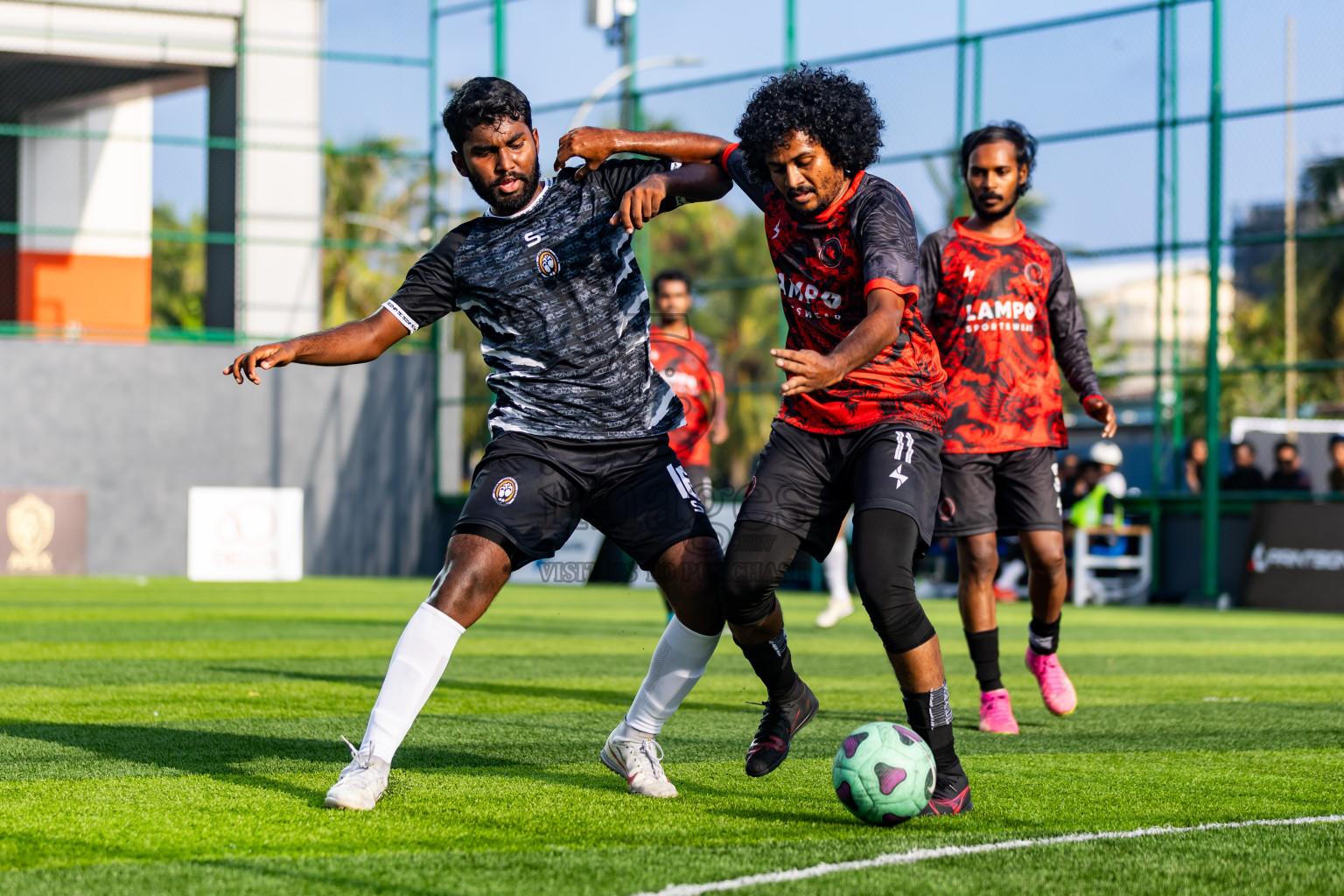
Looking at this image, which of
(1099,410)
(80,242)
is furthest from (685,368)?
(80,242)

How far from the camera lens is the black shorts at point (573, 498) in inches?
184

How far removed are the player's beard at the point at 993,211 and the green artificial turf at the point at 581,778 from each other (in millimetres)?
2109

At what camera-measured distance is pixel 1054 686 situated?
6.62 m

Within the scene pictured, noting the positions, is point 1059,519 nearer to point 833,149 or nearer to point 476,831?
point 833,149

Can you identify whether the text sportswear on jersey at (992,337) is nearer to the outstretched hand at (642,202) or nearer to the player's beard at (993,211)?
the player's beard at (993,211)

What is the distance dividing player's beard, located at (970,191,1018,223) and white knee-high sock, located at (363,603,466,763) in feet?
10.3

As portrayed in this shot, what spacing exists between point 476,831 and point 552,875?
0.60 metres

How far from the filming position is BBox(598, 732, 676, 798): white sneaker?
4.70m

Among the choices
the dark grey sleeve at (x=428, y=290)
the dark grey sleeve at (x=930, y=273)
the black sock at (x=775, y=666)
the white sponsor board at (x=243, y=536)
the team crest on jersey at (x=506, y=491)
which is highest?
the dark grey sleeve at (x=930, y=273)

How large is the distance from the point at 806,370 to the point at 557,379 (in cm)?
122

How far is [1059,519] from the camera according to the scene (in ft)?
22.0

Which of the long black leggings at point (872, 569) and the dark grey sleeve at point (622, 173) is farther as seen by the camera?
the dark grey sleeve at point (622, 173)

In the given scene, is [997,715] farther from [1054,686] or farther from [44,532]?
[44,532]

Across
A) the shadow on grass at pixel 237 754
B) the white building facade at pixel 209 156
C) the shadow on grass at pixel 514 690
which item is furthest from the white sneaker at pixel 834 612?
the white building facade at pixel 209 156
